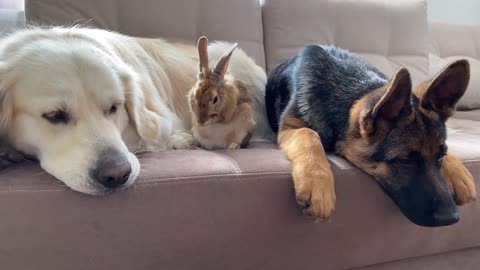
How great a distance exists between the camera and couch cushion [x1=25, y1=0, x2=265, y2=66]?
2.05 meters

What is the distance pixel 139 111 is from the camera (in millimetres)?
1531

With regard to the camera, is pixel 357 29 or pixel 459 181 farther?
pixel 357 29

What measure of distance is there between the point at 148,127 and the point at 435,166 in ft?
3.37

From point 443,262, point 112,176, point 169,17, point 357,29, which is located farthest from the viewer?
point 357,29

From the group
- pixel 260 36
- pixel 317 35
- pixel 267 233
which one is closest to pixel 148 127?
pixel 267 233

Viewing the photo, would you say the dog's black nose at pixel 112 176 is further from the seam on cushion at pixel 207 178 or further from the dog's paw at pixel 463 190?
the dog's paw at pixel 463 190

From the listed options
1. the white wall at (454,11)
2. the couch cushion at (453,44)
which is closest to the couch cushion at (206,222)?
the couch cushion at (453,44)

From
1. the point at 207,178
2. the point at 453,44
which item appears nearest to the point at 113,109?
the point at 207,178

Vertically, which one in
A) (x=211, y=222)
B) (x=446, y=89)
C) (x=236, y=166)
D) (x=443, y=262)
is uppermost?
(x=446, y=89)

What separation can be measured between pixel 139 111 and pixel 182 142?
0.82 feet

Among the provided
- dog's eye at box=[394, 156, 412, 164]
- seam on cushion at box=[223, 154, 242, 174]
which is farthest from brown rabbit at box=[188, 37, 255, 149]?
dog's eye at box=[394, 156, 412, 164]

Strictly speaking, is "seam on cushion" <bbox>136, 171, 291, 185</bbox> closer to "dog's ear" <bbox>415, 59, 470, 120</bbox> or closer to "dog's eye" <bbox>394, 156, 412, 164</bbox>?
"dog's eye" <bbox>394, 156, 412, 164</bbox>

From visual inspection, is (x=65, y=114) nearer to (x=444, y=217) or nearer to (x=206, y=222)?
(x=206, y=222)

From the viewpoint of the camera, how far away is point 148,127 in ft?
5.10
